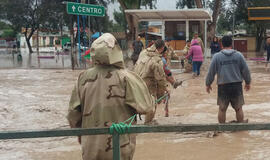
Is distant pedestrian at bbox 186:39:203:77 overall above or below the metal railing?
above

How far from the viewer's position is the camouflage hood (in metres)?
2.97

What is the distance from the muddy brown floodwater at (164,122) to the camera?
16.9 ft

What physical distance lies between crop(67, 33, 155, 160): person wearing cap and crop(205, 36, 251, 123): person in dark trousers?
9.16 ft

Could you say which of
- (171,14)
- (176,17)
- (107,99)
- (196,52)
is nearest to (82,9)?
(196,52)

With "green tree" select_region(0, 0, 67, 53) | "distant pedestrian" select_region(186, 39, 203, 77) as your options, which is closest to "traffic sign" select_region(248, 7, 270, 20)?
"distant pedestrian" select_region(186, 39, 203, 77)

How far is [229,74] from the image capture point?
18.1 ft

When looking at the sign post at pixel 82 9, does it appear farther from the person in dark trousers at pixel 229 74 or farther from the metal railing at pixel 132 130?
the metal railing at pixel 132 130

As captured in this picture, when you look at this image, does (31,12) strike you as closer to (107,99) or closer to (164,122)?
(164,122)

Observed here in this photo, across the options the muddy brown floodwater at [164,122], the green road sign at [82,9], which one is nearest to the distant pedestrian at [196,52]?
the muddy brown floodwater at [164,122]

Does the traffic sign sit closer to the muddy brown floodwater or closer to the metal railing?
the muddy brown floodwater

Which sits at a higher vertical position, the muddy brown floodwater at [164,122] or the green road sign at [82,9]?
the green road sign at [82,9]

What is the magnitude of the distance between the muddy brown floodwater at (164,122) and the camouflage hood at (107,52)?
2343mm

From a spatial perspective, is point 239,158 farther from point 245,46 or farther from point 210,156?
point 245,46

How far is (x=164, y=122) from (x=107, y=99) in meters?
4.06
